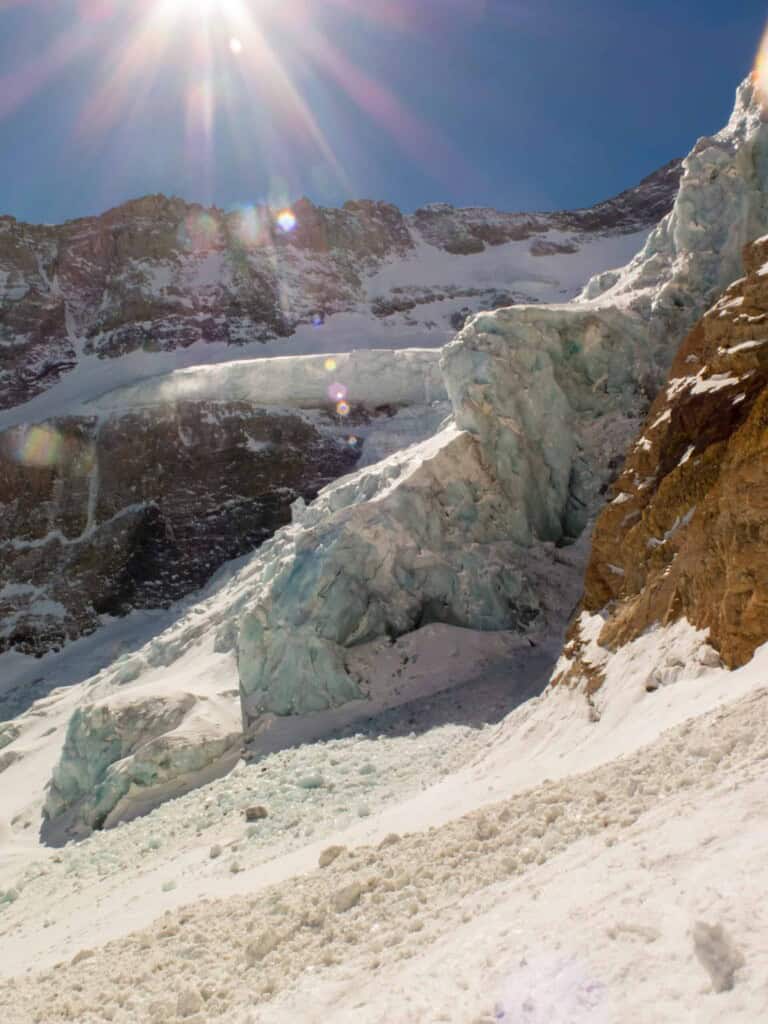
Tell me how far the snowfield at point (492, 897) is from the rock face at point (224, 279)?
209ft

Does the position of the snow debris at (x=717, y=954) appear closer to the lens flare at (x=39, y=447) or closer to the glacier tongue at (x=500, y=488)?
the glacier tongue at (x=500, y=488)

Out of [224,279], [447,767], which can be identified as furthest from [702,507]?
[224,279]

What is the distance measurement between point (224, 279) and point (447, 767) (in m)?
76.9

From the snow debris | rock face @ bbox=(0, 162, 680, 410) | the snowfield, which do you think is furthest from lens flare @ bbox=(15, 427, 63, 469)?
the snow debris

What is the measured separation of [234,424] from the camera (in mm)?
47594

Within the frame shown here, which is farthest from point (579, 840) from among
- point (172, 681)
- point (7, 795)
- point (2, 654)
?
point (2, 654)

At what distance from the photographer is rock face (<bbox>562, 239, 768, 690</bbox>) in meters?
7.26

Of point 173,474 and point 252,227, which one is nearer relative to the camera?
point 173,474

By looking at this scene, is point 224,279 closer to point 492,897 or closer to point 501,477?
point 501,477

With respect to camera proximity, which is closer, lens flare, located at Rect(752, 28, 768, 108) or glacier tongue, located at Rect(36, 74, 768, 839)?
glacier tongue, located at Rect(36, 74, 768, 839)

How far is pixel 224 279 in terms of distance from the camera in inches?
3174

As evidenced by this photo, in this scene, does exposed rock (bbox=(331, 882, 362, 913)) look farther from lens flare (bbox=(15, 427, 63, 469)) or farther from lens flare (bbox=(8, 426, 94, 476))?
lens flare (bbox=(15, 427, 63, 469))

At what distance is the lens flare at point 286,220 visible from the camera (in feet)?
295

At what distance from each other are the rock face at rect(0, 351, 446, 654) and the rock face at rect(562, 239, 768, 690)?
29581 mm
